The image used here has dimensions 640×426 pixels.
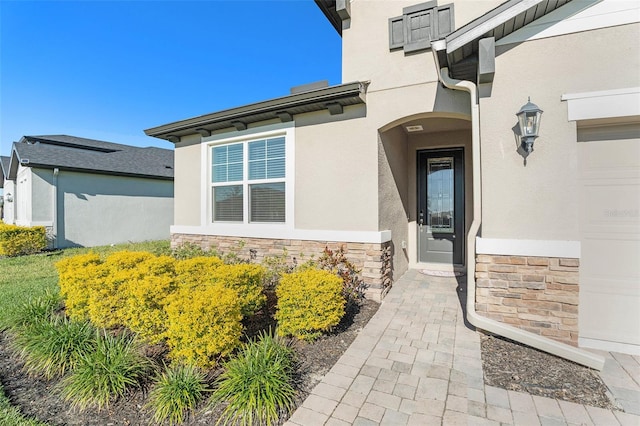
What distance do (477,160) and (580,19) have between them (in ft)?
6.29

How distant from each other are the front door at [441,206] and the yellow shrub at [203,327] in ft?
18.4

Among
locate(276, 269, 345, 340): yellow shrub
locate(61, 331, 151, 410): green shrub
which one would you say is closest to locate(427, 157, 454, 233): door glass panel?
locate(276, 269, 345, 340): yellow shrub

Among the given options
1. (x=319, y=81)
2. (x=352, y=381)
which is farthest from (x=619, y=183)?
(x=319, y=81)

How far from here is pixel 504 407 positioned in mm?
2572

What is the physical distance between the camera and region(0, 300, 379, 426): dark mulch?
2547 mm

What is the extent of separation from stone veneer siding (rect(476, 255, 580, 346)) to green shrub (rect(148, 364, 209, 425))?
11.6ft

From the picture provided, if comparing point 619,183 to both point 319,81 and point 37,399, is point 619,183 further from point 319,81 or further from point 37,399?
point 37,399

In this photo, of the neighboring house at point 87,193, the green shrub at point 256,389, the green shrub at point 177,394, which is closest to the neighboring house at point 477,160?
the green shrub at point 256,389

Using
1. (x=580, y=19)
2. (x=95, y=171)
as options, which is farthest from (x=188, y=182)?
(x=95, y=171)

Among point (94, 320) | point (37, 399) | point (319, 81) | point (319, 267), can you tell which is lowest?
point (37, 399)

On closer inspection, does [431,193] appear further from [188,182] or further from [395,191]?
[188,182]

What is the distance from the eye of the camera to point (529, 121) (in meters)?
3.50

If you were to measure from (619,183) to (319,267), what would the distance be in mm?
4558

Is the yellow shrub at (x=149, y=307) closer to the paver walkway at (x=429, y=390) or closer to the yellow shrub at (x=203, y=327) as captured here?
the yellow shrub at (x=203, y=327)
